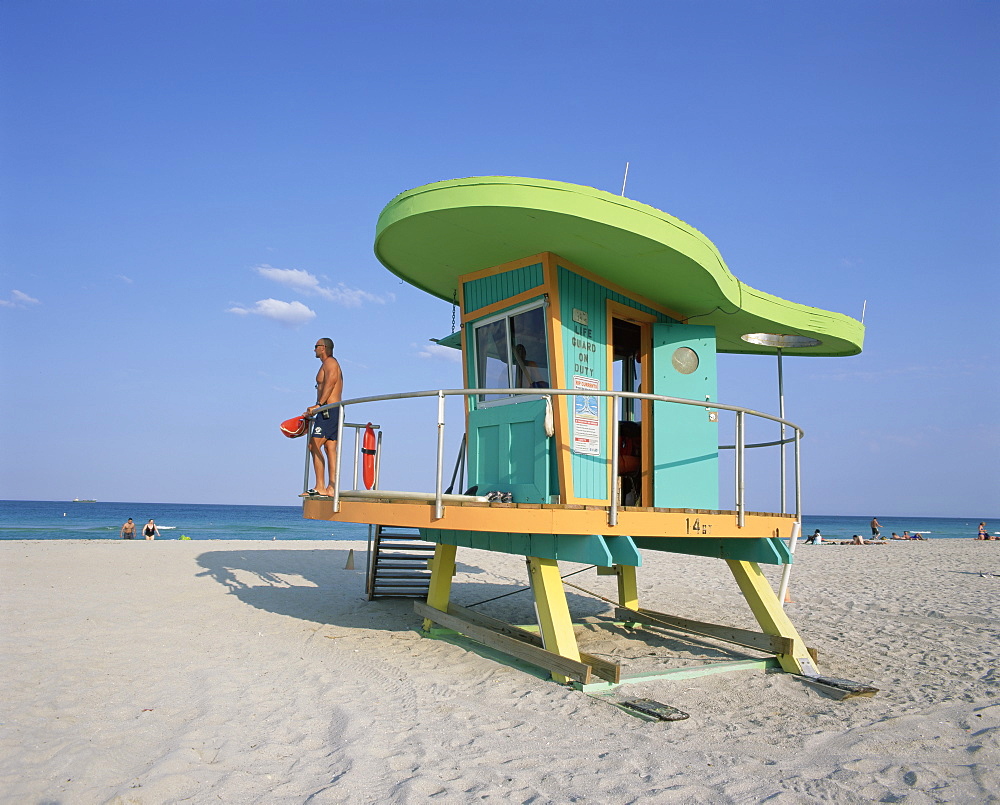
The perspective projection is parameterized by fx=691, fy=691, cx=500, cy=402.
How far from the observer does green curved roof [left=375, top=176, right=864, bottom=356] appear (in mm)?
6348

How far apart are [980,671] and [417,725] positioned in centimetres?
610

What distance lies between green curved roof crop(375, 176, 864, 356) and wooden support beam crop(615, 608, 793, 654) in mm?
3725

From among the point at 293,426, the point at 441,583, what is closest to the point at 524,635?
the point at 441,583

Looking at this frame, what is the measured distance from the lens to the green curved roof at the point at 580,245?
6.35 m

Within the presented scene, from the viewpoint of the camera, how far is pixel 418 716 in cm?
552

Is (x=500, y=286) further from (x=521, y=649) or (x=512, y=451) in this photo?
(x=521, y=649)

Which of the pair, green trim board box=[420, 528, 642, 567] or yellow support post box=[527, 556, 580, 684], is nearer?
green trim board box=[420, 528, 642, 567]

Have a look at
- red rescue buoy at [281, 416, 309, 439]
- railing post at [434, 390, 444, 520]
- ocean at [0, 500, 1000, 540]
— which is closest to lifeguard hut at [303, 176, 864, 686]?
railing post at [434, 390, 444, 520]

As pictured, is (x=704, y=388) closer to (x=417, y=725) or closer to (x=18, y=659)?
(x=417, y=725)

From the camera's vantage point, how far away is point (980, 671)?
289 inches

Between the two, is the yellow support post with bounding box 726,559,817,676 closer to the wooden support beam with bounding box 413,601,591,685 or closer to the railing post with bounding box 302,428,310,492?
the wooden support beam with bounding box 413,601,591,685

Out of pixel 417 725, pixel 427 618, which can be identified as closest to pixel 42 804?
pixel 417 725

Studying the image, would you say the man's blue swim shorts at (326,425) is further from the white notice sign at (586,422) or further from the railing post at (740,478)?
the railing post at (740,478)

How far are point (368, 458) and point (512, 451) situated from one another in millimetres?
2118
